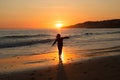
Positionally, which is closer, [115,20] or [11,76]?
[11,76]

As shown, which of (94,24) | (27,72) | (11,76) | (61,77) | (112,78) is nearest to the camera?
(112,78)

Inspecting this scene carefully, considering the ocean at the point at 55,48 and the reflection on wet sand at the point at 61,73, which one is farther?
the ocean at the point at 55,48

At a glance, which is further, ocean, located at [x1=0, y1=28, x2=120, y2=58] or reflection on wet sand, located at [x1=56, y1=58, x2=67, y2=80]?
ocean, located at [x1=0, y1=28, x2=120, y2=58]

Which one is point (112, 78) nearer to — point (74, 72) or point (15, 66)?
point (74, 72)

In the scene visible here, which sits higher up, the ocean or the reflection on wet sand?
the reflection on wet sand

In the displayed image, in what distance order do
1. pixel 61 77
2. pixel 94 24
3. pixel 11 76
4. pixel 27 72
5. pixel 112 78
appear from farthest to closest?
pixel 94 24, pixel 27 72, pixel 11 76, pixel 61 77, pixel 112 78

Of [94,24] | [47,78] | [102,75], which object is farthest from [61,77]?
[94,24]

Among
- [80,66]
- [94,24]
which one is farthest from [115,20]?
[80,66]

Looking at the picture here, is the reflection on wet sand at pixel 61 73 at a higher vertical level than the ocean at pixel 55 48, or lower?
higher

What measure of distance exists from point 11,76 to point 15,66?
8.35 ft

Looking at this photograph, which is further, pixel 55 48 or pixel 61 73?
pixel 55 48

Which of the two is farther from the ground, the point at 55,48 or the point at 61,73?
the point at 61,73

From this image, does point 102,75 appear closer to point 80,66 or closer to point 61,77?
point 61,77

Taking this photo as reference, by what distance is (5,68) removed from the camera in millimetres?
12695
